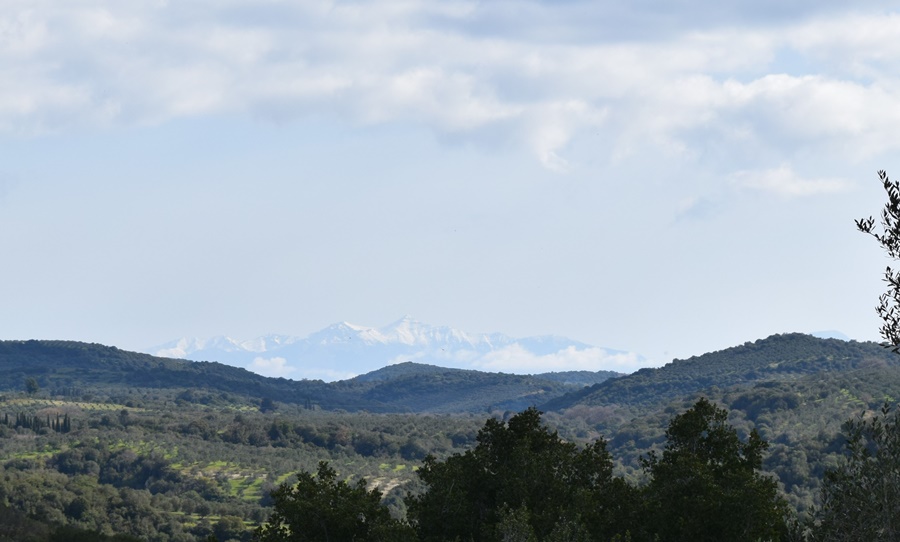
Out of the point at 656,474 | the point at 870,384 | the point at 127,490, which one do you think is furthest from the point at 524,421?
the point at 870,384

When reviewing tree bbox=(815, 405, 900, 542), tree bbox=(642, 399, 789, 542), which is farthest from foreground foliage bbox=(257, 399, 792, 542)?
tree bbox=(815, 405, 900, 542)

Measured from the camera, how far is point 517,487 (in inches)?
1487

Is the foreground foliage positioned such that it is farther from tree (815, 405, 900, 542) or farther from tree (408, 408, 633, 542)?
tree (815, 405, 900, 542)

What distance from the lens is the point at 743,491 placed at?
34.4m

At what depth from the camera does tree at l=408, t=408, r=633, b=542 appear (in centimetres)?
3612

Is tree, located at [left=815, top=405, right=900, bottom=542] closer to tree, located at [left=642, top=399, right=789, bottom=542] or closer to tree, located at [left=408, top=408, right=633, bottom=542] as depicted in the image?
tree, located at [left=642, top=399, right=789, bottom=542]

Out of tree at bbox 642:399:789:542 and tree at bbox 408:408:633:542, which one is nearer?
tree at bbox 642:399:789:542

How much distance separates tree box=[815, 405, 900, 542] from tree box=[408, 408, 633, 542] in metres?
12.0

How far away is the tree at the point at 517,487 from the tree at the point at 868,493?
12.0 m

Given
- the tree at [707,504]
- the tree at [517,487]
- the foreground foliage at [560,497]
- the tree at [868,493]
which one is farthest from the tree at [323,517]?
the tree at [868,493]

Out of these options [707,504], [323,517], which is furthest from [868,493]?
[323,517]

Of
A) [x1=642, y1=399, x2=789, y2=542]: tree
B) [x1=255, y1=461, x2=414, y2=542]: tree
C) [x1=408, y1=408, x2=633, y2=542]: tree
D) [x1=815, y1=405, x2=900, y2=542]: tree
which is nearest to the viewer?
[x1=815, y1=405, x2=900, y2=542]: tree

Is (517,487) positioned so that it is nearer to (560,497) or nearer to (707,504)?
(560,497)

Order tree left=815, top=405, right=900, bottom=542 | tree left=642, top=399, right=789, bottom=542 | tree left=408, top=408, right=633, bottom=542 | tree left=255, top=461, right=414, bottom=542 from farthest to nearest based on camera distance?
1. tree left=255, top=461, right=414, bottom=542
2. tree left=408, top=408, right=633, bottom=542
3. tree left=642, top=399, right=789, bottom=542
4. tree left=815, top=405, right=900, bottom=542
